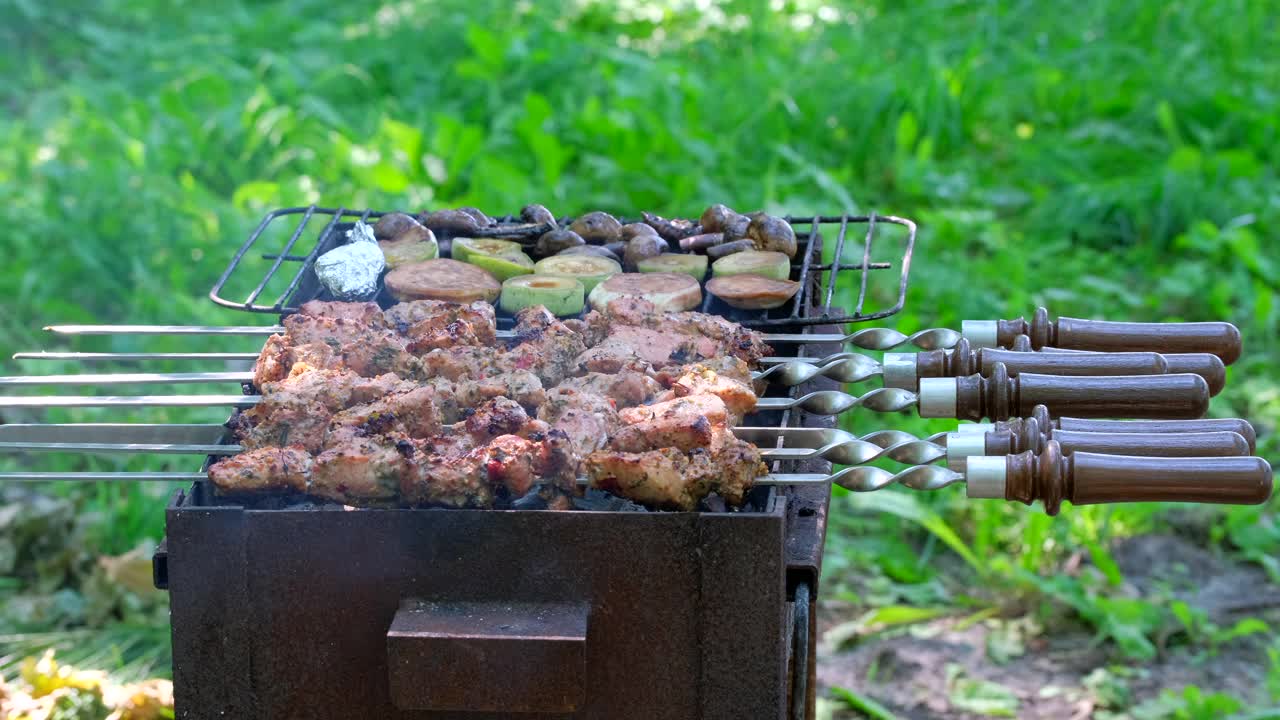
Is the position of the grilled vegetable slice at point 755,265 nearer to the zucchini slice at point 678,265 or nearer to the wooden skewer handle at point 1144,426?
the zucchini slice at point 678,265

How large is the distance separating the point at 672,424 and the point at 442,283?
39.9 inches

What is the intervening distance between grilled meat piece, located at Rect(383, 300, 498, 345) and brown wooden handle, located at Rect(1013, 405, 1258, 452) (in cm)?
108

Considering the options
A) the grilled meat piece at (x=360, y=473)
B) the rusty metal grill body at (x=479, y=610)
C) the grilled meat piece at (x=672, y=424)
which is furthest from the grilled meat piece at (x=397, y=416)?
the grilled meat piece at (x=672, y=424)

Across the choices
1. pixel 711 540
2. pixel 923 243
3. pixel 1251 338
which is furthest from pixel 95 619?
pixel 1251 338

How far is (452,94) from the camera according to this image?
7.82m

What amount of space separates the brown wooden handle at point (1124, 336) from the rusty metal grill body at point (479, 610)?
2.67 feet

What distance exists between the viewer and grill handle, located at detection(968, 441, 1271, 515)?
7.55 feet

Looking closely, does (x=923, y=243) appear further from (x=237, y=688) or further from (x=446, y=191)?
(x=237, y=688)

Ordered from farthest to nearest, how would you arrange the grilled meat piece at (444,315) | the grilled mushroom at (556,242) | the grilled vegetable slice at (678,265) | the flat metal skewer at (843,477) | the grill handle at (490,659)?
the grilled mushroom at (556,242)
the grilled vegetable slice at (678,265)
the grilled meat piece at (444,315)
the flat metal skewer at (843,477)
the grill handle at (490,659)

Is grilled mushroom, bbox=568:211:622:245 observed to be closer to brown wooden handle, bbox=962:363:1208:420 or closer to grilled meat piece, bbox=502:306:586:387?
grilled meat piece, bbox=502:306:586:387

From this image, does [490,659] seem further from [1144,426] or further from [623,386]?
[1144,426]

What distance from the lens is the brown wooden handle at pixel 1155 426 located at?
8.03 feet

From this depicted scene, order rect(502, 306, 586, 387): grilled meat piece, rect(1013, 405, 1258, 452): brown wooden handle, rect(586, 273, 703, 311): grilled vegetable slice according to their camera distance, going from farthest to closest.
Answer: rect(586, 273, 703, 311): grilled vegetable slice, rect(502, 306, 586, 387): grilled meat piece, rect(1013, 405, 1258, 452): brown wooden handle

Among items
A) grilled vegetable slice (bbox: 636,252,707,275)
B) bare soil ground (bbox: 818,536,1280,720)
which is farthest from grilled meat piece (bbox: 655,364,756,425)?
bare soil ground (bbox: 818,536,1280,720)
